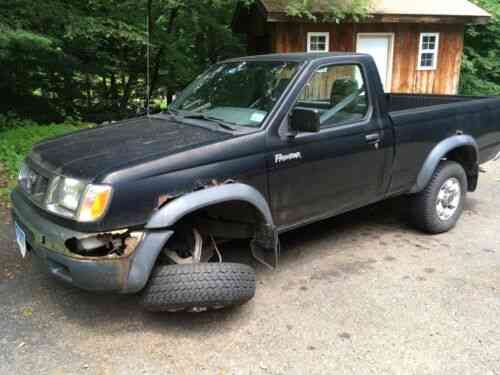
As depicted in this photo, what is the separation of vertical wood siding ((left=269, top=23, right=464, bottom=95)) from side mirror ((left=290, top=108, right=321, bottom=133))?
9.10 meters

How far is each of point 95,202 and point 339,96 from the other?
239cm

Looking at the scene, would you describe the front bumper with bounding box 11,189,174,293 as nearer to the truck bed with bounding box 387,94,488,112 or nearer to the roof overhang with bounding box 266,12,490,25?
the truck bed with bounding box 387,94,488,112

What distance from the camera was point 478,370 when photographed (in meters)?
2.66

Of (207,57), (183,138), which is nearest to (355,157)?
(183,138)

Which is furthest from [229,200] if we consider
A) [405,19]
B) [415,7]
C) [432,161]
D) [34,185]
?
[415,7]

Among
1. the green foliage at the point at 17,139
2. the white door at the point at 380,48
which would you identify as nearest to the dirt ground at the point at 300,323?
the green foliage at the point at 17,139

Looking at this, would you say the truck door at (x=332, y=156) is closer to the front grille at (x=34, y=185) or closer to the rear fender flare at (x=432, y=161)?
the rear fender flare at (x=432, y=161)

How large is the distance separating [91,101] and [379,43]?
8.47 meters

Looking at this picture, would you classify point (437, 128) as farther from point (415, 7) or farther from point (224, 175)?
point (415, 7)

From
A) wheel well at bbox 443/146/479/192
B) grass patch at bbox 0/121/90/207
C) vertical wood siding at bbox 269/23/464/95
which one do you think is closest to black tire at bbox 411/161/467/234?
wheel well at bbox 443/146/479/192

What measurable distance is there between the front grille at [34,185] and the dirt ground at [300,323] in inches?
34.5

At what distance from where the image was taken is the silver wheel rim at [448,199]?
15.6ft

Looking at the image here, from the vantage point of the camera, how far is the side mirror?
3221mm

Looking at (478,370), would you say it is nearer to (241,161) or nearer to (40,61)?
(241,161)
